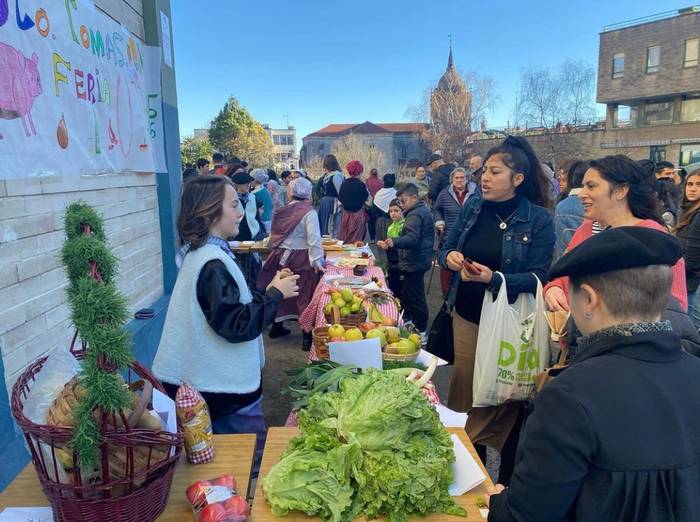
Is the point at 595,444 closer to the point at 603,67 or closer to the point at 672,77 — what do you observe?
the point at 672,77

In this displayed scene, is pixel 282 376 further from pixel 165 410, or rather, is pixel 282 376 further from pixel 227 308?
pixel 165 410

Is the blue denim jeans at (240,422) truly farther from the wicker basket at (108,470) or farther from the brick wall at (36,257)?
the wicker basket at (108,470)

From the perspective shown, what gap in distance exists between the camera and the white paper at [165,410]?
1441 mm

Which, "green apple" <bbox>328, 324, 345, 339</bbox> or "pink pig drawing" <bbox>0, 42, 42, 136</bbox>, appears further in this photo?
"green apple" <bbox>328, 324, 345, 339</bbox>

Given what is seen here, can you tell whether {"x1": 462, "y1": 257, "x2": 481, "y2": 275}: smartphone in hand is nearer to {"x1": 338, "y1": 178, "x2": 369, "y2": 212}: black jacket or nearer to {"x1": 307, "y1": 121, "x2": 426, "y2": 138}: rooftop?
{"x1": 338, "y1": 178, "x2": 369, "y2": 212}: black jacket

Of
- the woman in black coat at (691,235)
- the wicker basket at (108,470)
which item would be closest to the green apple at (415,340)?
the wicker basket at (108,470)

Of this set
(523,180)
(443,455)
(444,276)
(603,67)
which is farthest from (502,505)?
(603,67)

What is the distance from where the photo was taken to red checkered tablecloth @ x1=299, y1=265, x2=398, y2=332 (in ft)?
11.4

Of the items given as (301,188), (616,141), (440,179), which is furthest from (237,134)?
(301,188)

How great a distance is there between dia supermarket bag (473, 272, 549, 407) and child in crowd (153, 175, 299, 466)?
1.20m

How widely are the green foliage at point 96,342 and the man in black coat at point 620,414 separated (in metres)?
0.99

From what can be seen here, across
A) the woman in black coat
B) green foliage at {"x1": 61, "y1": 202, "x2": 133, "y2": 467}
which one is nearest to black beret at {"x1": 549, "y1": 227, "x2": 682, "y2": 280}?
green foliage at {"x1": 61, "y1": 202, "x2": 133, "y2": 467}

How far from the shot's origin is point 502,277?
2732 mm

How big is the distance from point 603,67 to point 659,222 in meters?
39.0
